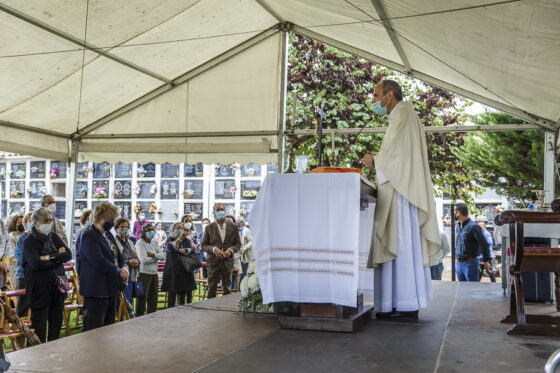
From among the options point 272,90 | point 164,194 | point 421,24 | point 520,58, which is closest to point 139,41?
point 272,90

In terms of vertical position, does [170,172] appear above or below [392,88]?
above

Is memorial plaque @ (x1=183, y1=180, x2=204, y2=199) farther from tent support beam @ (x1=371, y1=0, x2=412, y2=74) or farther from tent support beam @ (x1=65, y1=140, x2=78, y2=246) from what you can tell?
tent support beam @ (x1=371, y1=0, x2=412, y2=74)

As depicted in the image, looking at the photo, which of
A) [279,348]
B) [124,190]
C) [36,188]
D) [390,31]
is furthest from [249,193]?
[279,348]

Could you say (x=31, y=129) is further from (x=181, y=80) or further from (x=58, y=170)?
(x=58, y=170)

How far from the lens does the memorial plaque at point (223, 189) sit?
2152 centimetres

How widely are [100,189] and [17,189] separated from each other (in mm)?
3977

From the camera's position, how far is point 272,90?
10.4 meters

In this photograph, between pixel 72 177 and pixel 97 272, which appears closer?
pixel 97 272

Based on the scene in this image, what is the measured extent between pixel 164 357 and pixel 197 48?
7847 mm

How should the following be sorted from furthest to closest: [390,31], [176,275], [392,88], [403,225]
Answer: [176,275] → [390,31] → [392,88] → [403,225]

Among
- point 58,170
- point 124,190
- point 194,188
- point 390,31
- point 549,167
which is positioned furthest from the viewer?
point 58,170

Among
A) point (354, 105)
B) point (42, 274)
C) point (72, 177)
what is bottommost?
point (42, 274)

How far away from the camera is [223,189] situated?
21516 millimetres

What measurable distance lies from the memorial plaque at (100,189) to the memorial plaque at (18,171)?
339 centimetres
